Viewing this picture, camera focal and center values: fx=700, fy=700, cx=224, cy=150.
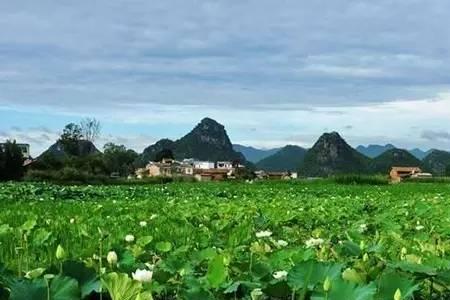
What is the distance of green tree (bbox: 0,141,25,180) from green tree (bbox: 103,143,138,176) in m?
21.7

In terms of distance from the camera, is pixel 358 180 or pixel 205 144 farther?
pixel 205 144

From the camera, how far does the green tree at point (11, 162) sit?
2247 inches

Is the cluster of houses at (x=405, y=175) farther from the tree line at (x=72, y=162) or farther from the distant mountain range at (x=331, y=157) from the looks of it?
the distant mountain range at (x=331, y=157)

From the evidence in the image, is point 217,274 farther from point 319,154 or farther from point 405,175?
point 319,154

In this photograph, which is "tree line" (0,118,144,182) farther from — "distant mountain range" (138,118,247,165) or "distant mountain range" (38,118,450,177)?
"distant mountain range" (138,118,247,165)

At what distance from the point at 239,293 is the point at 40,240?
1.82 metres

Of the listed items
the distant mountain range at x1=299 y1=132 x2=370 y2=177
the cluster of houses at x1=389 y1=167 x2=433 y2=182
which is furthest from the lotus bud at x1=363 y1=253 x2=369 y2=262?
the distant mountain range at x1=299 y1=132 x2=370 y2=177

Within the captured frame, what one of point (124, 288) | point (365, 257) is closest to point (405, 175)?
point (365, 257)

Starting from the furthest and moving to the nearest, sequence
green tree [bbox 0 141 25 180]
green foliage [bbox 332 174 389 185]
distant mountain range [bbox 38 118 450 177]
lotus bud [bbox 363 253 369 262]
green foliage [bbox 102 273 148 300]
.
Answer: distant mountain range [bbox 38 118 450 177] → green tree [bbox 0 141 25 180] → green foliage [bbox 332 174 389 185] → lotus bud [bbox 363 253 369 262] → green foliage [bbox 102 273 148 300]

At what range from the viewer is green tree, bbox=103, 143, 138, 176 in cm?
8604

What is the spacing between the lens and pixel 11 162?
193ft

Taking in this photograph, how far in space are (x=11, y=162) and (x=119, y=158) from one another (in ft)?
113

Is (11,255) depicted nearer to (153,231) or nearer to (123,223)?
(153,231)

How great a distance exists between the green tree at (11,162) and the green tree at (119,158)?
71.3 ft
